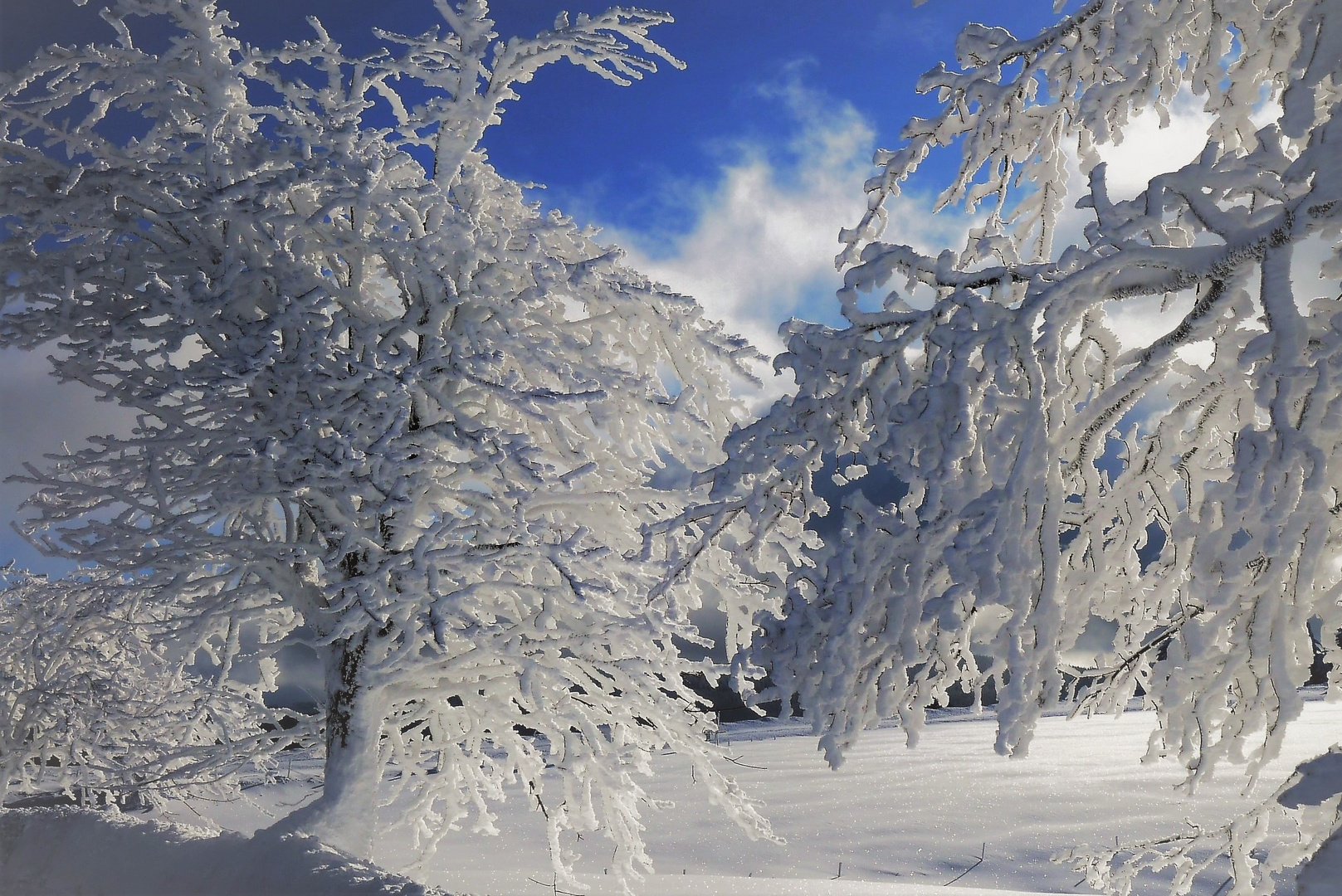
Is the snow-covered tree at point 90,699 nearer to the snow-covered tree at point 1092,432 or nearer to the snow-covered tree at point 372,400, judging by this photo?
the snow-covered tree at point 372,400

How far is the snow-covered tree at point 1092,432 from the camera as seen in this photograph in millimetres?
2416

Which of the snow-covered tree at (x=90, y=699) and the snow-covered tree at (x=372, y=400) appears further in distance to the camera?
the snow-covered tree at (x=90, y=699)

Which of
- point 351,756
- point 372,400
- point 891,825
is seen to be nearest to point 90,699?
point 351,756

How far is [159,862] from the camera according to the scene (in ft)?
17.6

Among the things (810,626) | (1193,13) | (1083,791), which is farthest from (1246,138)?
(1083,791)

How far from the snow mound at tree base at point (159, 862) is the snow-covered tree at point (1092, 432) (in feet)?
10.6

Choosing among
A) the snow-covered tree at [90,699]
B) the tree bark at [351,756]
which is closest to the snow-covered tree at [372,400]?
the tree bark at [351,756]

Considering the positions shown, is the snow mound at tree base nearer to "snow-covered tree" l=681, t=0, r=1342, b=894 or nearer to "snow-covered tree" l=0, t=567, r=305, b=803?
"snow-covered tree" l=0, t=567, r=305, b=803

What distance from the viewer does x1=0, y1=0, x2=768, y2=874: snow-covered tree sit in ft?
19.6

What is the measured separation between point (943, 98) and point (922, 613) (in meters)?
2.71

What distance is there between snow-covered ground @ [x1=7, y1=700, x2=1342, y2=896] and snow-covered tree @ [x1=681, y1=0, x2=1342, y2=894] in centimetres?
585

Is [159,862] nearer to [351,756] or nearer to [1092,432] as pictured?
[351,756]

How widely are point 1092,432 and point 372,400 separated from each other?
16.5ft

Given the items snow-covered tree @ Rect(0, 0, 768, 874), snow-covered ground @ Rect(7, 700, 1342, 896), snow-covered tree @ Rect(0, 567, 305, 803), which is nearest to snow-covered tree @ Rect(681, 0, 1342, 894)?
snow-covered tree @ Rect(0, 0, 768, 874)
